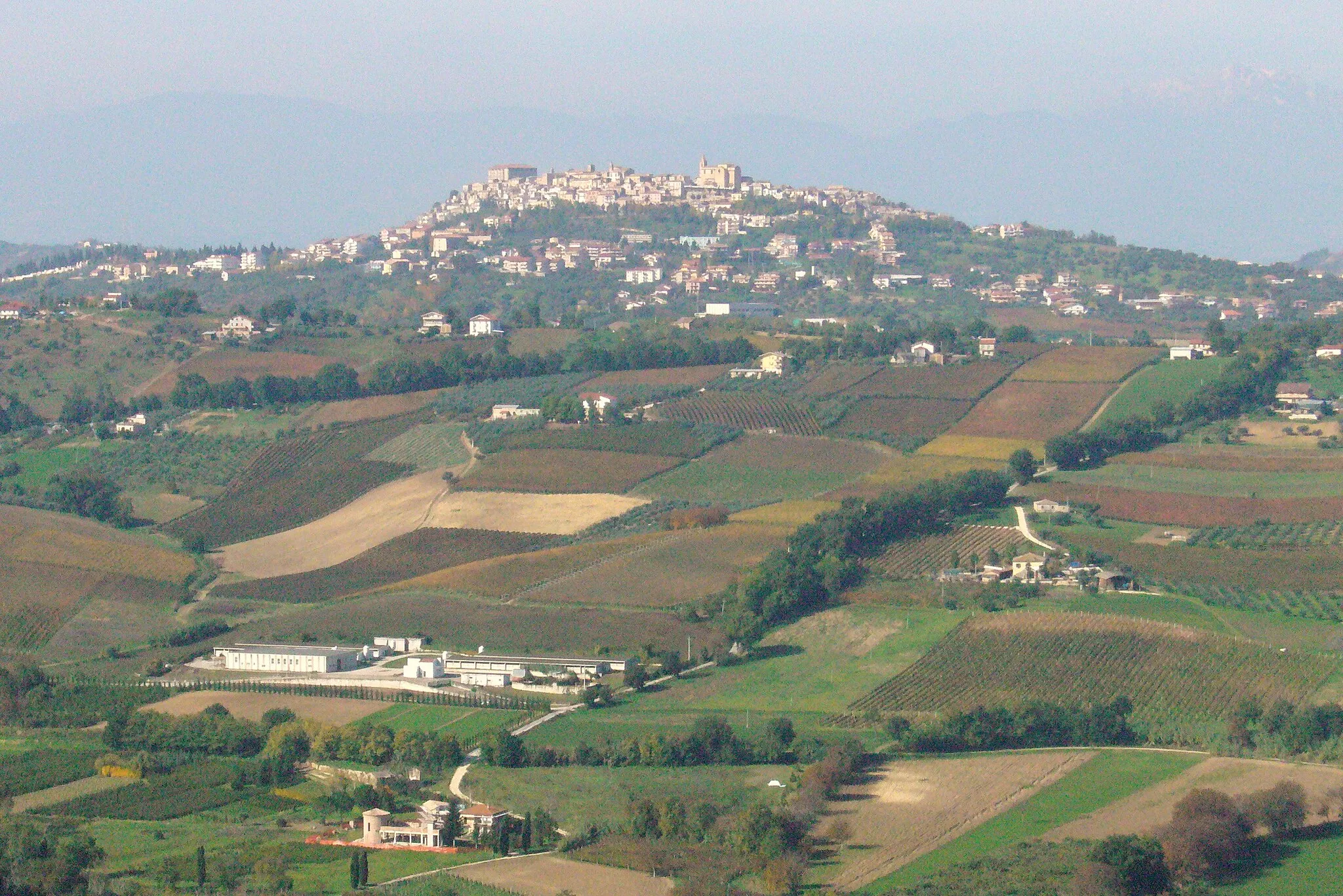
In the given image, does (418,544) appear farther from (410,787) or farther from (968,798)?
(968,798)

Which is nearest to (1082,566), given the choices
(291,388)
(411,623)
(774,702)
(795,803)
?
(774,702)

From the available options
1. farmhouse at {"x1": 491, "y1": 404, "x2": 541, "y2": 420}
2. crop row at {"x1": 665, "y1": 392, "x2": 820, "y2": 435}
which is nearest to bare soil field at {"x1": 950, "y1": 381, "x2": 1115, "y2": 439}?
crop row at {"x1": 665, "y1": 392, "x2": 820, "y2": 435}

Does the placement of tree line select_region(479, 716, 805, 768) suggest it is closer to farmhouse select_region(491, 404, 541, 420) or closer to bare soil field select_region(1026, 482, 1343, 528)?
bare soil field select_region(1026, 482, 1343, 528)

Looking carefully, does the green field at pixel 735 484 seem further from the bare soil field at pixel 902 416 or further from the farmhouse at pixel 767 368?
the farmhouse at pixel 767 368

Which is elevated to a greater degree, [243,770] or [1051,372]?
[1051,372]

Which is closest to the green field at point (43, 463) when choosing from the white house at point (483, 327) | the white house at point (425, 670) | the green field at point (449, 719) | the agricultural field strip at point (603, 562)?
the agricultural field strip at point (603, 562)

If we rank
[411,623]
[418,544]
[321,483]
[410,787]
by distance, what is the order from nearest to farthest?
[410,787], [411,623], [418,544], [321,483]

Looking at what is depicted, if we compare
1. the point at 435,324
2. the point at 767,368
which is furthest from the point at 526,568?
the point at 435,324

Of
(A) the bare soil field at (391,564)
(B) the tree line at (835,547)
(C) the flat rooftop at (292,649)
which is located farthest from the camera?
(A) the bare soil field at (391,564)
